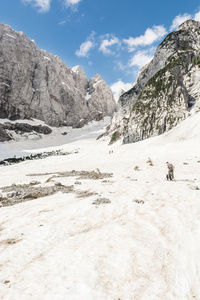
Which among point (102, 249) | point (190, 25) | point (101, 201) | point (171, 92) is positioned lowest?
point (101, 201)

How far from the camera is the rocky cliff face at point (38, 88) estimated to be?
410 ft

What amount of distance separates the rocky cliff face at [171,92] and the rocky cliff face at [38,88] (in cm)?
9946

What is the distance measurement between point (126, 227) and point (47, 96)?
495 ft

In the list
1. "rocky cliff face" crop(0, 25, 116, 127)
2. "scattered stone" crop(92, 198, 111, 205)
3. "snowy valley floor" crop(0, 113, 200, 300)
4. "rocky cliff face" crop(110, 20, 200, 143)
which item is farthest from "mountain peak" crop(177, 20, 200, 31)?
"rocky cliff face" crop(0, 25, 116, 127)

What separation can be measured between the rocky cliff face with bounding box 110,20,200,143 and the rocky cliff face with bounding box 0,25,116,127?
326 feet

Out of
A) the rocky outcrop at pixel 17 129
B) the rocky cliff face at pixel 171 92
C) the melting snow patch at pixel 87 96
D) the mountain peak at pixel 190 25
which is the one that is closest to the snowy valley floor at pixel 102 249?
the rocky cliff face at pixel 171 92

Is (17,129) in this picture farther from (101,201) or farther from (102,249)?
(102,249)

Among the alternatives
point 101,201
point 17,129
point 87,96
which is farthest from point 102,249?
point 87,96

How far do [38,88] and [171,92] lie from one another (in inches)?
4647

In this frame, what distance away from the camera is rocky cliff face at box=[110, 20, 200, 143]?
48.5 metres

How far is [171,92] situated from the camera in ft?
168

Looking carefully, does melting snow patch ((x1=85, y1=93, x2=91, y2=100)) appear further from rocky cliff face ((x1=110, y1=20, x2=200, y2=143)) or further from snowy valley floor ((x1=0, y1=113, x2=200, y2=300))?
snowy valley floor ((x1=0, y1=113, x2=200, y2=300))

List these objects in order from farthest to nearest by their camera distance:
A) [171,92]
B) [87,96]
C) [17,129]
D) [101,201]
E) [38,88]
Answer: [87,96], [38,88], [17,129], [171,92], [101,201]

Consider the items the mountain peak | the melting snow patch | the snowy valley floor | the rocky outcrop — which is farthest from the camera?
the melting snow patch
